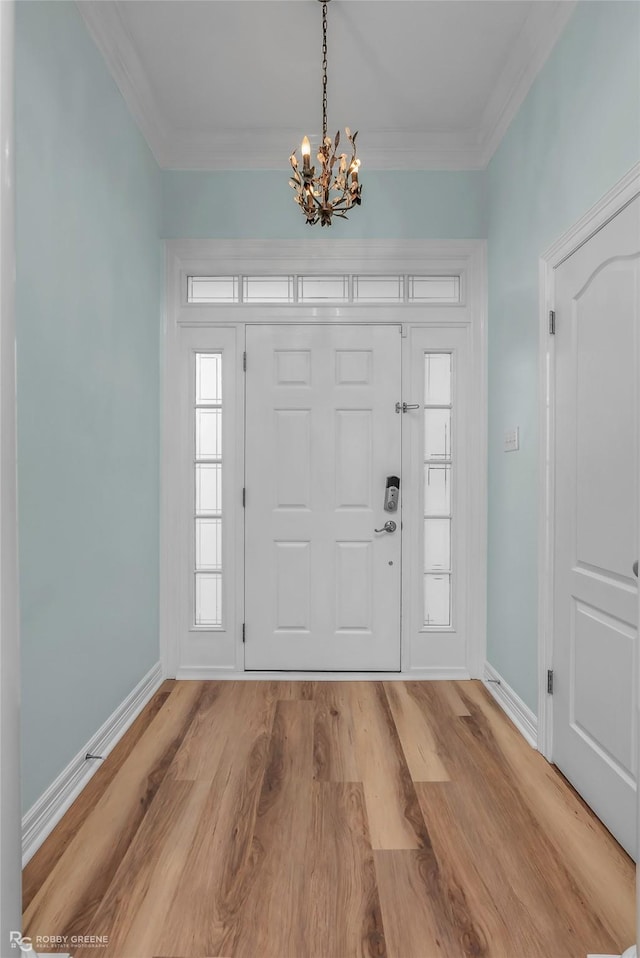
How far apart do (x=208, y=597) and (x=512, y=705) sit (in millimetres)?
1772

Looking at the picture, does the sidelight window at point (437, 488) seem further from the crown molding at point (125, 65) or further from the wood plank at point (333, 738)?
the crown molding at point (125, 65)

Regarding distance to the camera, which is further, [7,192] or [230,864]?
[230,864]

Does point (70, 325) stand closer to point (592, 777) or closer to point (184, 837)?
point (184, 837)

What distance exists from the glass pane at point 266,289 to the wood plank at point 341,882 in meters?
2.61

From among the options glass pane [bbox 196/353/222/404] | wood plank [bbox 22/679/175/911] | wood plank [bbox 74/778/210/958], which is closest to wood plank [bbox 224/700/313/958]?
wood plank [bbox 74/778/210/958]

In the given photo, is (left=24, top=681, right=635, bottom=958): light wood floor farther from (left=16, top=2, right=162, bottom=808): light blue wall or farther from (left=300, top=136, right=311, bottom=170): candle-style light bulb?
(left=300, top=136, right=311, bottom=170): candle-style light bulb

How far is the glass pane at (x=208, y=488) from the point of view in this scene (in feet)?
11.6

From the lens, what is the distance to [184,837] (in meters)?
1.93

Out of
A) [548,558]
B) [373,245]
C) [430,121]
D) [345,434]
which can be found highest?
[430,121]

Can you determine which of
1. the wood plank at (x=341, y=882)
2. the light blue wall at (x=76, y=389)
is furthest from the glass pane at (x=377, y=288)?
the wood plank at (x=341, y=882)

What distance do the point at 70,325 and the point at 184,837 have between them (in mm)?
1812

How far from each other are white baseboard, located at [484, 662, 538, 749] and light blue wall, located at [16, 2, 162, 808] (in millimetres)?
1854

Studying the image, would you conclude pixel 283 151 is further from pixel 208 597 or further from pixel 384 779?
pixel 384 779

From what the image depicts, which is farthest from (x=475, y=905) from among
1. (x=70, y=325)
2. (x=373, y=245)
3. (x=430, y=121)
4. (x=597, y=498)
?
(x=430, y=121)
